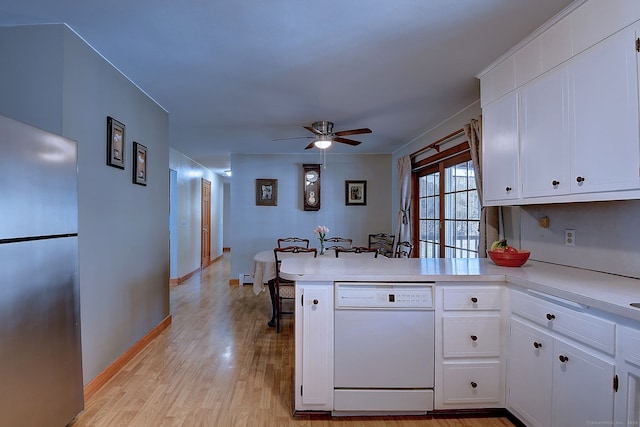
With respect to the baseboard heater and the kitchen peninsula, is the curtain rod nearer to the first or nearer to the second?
the kitchen peninsula

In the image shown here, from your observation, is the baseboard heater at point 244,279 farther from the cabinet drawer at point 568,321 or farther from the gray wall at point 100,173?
the cabinet drawer at point 568,321

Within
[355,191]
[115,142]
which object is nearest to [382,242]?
[355,191]

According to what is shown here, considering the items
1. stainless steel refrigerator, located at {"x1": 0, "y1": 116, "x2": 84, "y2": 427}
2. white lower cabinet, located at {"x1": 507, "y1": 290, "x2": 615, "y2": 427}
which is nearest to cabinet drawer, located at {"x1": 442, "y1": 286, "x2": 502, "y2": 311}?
white lower cabinet, located at {"x1": 507, "y1": 290, "x2": 615, "y2": 427}

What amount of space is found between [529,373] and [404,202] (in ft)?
11.4

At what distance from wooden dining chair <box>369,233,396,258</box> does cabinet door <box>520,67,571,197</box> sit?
3030mm

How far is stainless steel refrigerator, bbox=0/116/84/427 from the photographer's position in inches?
56.1

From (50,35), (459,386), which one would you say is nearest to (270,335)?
(459,386)

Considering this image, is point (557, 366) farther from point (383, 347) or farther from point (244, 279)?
point (244, 279)

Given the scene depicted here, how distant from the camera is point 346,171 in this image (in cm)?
602

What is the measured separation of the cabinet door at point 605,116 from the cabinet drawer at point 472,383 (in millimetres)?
1166

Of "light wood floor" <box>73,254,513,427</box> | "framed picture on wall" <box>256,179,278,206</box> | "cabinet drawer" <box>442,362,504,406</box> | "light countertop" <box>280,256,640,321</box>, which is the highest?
"framed picture on wall" <box>256,179,278,206</box>

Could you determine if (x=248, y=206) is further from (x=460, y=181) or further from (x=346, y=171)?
(x=460, y=181)

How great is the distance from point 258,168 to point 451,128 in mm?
3447

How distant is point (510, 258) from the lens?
2129mm
